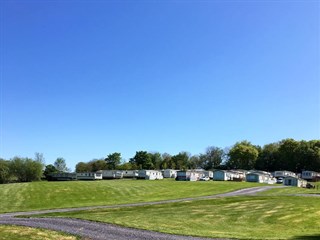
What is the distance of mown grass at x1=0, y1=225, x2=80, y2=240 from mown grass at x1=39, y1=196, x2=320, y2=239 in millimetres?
4988

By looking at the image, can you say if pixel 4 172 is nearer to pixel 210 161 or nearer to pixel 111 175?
pixel 111 175

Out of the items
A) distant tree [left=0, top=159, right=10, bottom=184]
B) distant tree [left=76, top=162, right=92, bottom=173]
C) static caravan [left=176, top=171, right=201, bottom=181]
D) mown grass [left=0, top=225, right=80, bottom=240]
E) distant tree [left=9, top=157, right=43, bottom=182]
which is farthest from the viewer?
distant tree [left=76, top=162, right=92, bottom=173]

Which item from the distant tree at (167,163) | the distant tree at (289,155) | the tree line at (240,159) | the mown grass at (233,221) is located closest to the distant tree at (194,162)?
the tree line at (240,159)

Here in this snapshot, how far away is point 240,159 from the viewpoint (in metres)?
144

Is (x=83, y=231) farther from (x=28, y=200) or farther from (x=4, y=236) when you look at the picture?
(x=28, y=200)

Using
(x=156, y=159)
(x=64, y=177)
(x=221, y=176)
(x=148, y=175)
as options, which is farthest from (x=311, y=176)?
(x=156, y=159)

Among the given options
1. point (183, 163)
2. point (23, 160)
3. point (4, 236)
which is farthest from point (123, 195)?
point (183, 163)

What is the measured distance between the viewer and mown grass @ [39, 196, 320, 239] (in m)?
22.2

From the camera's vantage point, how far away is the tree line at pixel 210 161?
120 m

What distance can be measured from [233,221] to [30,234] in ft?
53.8

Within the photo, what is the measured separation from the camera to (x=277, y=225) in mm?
28250

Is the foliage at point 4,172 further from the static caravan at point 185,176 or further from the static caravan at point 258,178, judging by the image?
the static caravan at point 258,178

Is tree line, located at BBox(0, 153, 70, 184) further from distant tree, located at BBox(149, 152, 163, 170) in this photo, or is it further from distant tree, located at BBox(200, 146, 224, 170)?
distant tree, located at BBox(200, 146, 224, 170)

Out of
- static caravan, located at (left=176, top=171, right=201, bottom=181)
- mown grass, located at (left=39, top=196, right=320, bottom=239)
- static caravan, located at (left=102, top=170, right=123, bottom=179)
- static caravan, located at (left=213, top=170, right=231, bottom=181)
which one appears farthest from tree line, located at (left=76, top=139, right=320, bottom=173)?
mown grass, located at (left=39, top=196, right=320, bottom=239)
